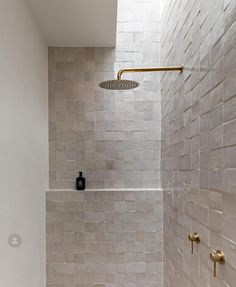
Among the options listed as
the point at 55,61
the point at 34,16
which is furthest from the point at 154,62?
the point at 34,16

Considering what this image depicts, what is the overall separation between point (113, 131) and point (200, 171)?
1.12 metres

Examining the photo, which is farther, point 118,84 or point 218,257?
point 118,84

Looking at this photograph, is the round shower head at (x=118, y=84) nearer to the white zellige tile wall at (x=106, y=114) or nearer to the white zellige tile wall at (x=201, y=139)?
the white zellige tile wall at (x=201, y=139)

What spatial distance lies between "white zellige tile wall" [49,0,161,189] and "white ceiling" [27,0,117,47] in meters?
0.11

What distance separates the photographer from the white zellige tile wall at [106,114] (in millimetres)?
2254

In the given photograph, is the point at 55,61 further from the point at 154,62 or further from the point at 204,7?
the point at 204,7

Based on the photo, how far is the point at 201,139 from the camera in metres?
1.23

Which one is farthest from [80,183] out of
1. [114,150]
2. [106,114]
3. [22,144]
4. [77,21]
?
[77,21]

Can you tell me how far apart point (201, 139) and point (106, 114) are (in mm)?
1148

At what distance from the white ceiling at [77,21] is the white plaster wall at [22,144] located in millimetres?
88

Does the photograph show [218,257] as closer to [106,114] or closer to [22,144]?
[22,144]

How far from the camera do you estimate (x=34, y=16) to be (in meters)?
1.83

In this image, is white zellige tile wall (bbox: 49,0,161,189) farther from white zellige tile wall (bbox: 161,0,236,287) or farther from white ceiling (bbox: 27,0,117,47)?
white zellige tile wall (bbox: 161,0,236,287)

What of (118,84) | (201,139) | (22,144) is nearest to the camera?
(201,139)
